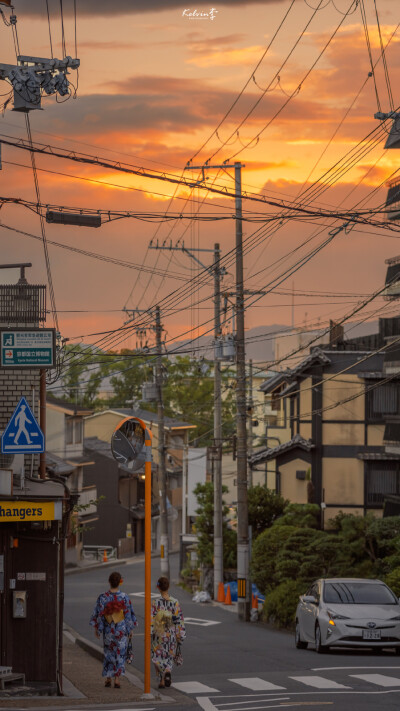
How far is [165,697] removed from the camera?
15656 mm

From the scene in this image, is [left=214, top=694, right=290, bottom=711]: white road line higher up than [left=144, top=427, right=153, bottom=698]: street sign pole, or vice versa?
[left=144, top=427, right=153, bottom=698]: street sign pole

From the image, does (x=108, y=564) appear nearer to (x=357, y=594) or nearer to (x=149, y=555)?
(x=357, y=594)

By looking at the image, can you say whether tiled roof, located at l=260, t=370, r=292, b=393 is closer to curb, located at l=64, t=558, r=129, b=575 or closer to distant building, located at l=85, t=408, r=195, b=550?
curb, located at l=64, t=558, r=129, b=575

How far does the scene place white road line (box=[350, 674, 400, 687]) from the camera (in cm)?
→ 1689

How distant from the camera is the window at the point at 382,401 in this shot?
2036 inches

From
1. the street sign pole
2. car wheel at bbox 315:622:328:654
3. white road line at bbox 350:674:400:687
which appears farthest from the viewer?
car wheel at bbox 315:622:328:654

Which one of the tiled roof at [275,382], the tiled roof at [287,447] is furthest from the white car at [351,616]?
the tiled roof at [275,382]

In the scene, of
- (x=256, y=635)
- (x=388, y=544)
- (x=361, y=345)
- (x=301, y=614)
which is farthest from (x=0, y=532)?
(x=361, y=345)

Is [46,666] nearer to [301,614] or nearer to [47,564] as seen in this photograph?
[47,564]

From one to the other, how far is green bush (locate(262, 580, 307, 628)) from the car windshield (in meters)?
10.2

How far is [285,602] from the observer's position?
34.5 metres

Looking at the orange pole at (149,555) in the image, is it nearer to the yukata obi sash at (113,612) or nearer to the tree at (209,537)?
the yukata obi sash at (113,612)

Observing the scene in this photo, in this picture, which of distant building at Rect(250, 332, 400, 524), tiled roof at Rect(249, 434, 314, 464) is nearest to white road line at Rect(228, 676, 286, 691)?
distant building at Rect(250, 332, 400, 524)

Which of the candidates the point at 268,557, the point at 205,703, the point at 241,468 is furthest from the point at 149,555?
the point at 268,557
